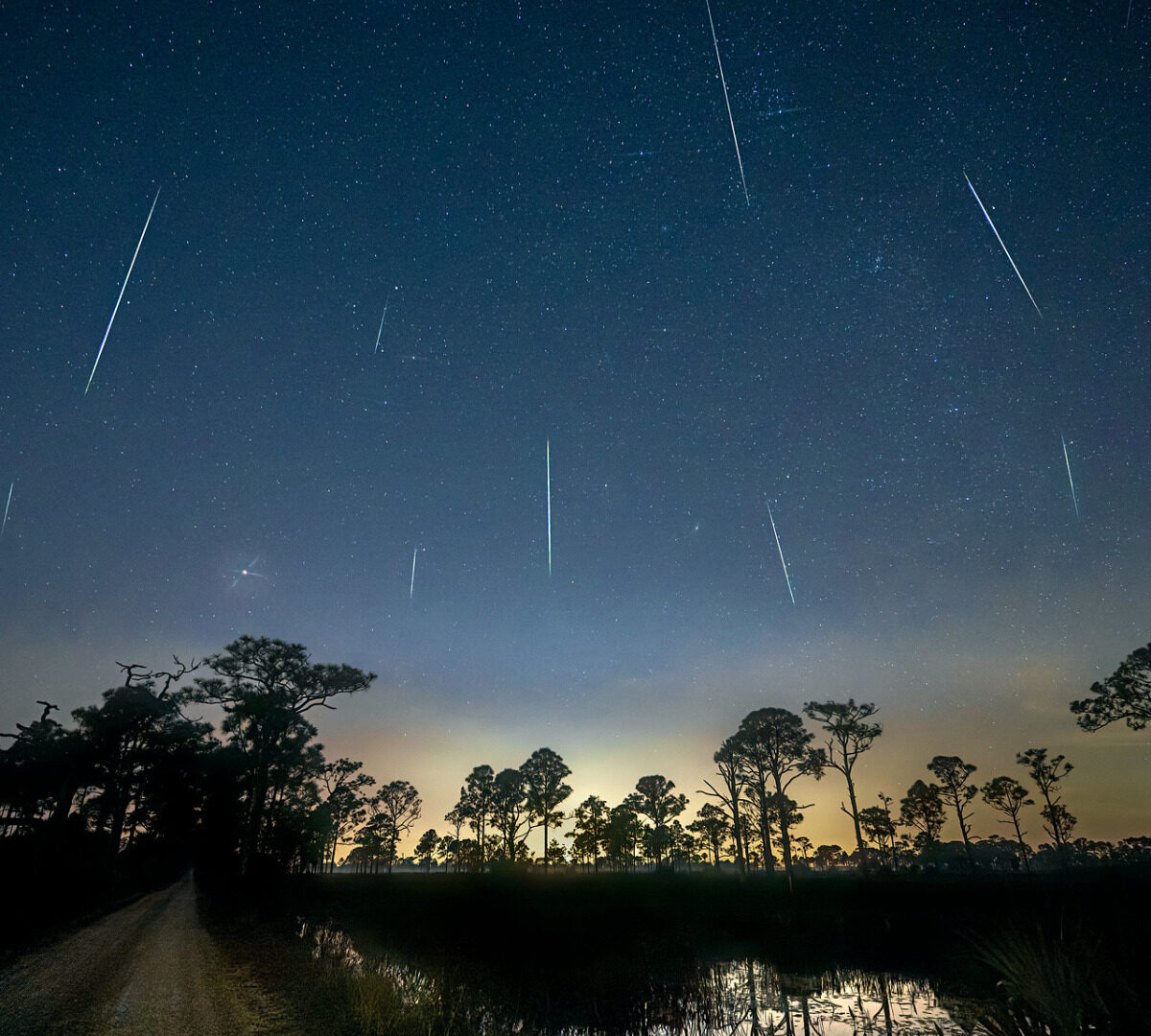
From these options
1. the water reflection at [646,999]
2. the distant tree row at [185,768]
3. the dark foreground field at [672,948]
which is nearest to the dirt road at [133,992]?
the dark foreground field at [672,948]

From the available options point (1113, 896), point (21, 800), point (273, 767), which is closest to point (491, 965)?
point (1113, 896)

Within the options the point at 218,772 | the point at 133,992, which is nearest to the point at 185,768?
the point at 218,772

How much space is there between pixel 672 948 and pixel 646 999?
8238mm

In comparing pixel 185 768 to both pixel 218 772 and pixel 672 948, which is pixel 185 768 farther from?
pixel 672 948

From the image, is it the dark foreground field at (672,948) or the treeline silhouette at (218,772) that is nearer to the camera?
the dark foreground field at (672,948)

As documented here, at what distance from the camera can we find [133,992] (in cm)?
1141

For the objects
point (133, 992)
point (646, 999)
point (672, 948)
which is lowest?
point (672, 948)

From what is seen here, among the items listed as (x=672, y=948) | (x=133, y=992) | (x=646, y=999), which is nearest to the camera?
(x=133, y=992)

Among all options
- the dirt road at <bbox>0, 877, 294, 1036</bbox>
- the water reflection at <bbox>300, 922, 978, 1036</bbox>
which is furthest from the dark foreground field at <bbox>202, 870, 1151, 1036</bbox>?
the dirt road at <bbox>0, 877, 294, 1036</bbox>

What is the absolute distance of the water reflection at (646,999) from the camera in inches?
478

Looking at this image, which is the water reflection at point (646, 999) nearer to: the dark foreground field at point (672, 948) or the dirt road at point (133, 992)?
the dark foreground field at point (672, 948)

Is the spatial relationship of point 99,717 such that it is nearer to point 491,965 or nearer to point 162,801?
point 162,801

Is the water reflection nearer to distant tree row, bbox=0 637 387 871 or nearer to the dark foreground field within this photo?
the dark foreground field

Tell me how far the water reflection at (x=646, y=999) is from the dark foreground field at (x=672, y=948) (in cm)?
10
